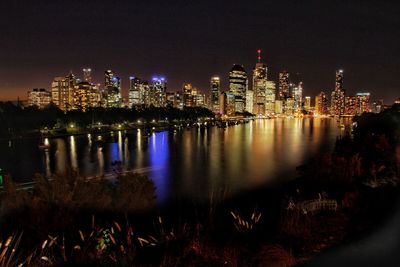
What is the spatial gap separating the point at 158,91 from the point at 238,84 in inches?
657

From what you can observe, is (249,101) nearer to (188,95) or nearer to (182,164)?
(188,95)

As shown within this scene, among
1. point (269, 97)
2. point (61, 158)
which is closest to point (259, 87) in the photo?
point (269, 97)

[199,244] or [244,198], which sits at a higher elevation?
[199,244]

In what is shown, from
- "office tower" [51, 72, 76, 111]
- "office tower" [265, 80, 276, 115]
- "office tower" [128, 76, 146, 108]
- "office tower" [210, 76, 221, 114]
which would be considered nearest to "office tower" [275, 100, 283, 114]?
"office tower" [265, 80, 276, 115]

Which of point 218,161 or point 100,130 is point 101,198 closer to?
point 218,161

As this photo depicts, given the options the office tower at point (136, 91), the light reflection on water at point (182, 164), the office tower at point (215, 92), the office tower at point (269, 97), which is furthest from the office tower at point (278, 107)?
the light reflection on water at point (182, 164)

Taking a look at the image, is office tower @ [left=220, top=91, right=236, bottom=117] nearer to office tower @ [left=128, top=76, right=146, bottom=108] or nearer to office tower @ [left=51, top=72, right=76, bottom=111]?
office tower @ [left=128, top=76, right=146, bottom=108]

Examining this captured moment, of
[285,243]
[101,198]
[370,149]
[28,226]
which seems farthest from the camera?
[370,149]

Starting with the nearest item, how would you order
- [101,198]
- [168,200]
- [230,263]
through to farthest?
[230,263] → [101,198] → [168,200]

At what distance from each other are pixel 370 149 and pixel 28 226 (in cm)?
621

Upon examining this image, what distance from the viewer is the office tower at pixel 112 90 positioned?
2443 inches

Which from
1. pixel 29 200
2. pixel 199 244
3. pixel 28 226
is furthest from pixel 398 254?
pixel 29 200

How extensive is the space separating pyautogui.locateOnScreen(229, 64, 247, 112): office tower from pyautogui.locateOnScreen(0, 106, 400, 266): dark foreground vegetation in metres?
64.0

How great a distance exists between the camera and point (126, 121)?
103 feet
